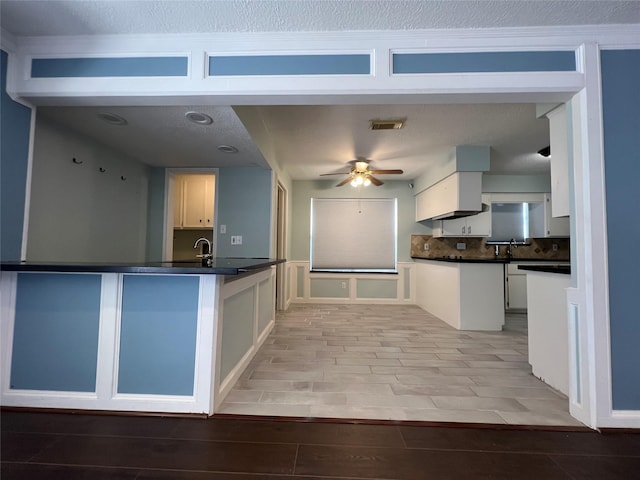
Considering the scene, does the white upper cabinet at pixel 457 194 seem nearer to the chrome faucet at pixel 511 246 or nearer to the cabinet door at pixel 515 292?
the chrome faucet at pixel 511 246

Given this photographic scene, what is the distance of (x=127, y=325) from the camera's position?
1857 mm

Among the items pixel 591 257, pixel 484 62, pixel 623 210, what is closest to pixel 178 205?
pixel 484 62

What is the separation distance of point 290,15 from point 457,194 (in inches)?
120

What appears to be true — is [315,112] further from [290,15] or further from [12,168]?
[12,168]

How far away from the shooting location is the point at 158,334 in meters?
1.85

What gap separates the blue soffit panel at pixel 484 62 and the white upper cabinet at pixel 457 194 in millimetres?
2135

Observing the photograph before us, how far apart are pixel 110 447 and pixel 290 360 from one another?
1.51 m

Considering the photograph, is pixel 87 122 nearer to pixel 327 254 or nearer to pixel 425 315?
pixel 327 254

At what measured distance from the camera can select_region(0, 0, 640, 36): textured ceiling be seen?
1645 millimetres

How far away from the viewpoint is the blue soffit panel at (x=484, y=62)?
1.82m

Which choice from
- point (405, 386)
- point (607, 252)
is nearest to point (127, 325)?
point (405, 386)

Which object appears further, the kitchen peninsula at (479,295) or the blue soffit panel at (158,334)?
the kitchen peninsula at (479,295)

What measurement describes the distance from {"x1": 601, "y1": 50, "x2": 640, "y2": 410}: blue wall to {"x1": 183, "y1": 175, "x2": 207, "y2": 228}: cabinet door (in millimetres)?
5098

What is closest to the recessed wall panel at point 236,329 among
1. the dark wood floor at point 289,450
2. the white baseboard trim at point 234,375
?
the white baseboard trim at point 234,375
